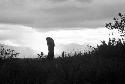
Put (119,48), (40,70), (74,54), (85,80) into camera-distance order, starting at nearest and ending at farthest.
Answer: (85,80) < (40,70) < (119,48) < (74,54)

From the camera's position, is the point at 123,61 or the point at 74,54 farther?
the point at 74,54

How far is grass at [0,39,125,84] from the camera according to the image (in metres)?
14.5

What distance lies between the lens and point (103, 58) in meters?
17.5

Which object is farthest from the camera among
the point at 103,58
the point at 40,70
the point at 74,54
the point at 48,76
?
the point at 74,54

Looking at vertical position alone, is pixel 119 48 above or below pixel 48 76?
above

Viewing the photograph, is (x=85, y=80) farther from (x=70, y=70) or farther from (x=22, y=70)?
(x=22, y=70)

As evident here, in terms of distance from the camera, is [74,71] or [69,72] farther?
[74,71]

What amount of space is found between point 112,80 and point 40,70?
10.8ft

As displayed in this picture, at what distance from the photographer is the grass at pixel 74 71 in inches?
572

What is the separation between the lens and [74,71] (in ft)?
50.6

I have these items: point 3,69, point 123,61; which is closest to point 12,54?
point 3,69

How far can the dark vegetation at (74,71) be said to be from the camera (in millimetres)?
14523

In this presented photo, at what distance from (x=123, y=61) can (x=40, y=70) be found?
3.64 m

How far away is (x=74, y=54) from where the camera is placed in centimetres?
2002
